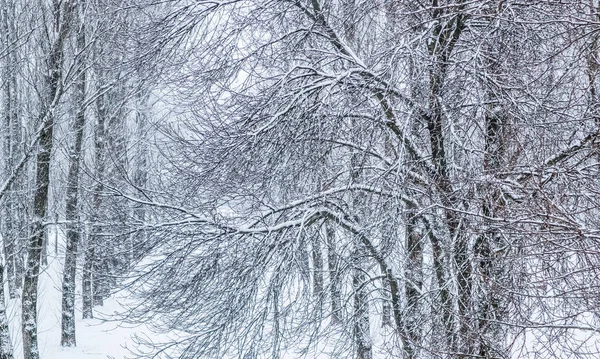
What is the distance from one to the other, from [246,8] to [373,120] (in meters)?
2.43

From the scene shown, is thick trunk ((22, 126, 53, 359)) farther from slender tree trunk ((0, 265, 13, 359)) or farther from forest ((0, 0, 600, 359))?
forest ((0, 0, 600, 359))

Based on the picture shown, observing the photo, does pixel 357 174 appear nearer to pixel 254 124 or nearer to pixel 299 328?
pixel 254 124

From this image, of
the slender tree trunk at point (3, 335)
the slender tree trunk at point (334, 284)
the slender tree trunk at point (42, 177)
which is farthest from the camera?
the slender tree trunk at point (42, 177)

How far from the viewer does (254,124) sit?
7.08 metres

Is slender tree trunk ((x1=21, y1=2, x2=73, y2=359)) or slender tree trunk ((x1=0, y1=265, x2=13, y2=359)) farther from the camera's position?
slender tree trunk ((x1=21, y1=2, x2=73, y2=359))

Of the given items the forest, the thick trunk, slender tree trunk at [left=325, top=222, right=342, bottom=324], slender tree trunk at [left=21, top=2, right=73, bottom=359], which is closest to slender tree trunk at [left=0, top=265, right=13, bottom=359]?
slender tree trunk at [left=21, top=2, right=73, bottom=359]

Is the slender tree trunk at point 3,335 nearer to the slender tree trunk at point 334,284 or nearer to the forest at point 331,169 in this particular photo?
the forest at point 331,169

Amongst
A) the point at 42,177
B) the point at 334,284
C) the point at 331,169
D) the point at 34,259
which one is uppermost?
the point at 42,177

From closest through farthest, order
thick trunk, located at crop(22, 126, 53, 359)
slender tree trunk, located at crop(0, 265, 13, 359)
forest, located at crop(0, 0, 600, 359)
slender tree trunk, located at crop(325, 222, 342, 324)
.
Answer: forest, located at crop(0, 0, 600, 359) < slender tree trunk, located at crop(325, 222, 342, 324) < slender tree trunk, located at crop(0, 265, 13, 359) < thick trunk, located at crop(22, 126, 53, 359)

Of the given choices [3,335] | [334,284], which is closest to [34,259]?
[3,335]

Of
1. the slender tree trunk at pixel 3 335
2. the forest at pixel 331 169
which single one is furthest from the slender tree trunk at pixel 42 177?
the forest at pixel 331 169

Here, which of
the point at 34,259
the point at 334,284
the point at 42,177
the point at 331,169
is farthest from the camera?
the point at 34,259

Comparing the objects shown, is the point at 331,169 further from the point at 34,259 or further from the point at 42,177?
the point at 34,259

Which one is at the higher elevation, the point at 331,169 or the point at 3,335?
the point at 331,169
